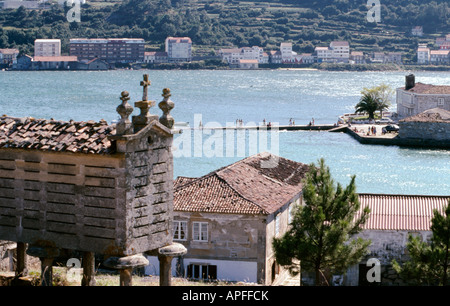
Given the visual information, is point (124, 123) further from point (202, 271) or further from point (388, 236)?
point (202, 271)

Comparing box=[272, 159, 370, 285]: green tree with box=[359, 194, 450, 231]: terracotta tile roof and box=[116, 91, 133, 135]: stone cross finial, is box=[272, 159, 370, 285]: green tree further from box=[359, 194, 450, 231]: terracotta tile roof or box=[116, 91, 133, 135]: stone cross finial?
box=[116, 91, 133, 135]: stone cross finial

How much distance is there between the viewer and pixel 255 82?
6506 inches

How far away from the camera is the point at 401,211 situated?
62.3ft

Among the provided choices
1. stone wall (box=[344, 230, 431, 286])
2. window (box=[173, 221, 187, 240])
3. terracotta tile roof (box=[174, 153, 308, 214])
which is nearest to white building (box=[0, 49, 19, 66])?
terracotta tile roof (box=[174, 153, 308, 214])

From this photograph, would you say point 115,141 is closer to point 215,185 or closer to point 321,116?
point 215,185

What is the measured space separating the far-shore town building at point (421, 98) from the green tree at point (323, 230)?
2246 inches

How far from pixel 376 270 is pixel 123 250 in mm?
8656

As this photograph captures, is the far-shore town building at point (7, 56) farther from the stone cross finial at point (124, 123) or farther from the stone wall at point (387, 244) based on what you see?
the stone cross finial at point (124, 123)

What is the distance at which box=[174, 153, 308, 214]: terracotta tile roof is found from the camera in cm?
1922

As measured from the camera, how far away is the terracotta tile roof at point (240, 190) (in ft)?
63.1

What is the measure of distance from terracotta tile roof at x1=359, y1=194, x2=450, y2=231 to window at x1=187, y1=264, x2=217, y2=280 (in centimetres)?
351

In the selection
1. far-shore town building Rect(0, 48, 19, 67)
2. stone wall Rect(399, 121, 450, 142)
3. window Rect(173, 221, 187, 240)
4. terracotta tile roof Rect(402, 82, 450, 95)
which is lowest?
stone wall Rect(399, 121, 450, 142)

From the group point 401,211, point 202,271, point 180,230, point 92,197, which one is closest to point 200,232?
point 180,230

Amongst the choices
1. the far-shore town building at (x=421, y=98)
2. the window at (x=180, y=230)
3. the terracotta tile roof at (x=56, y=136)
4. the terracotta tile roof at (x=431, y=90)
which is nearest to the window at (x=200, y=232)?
the window at (x=180, y=230)
